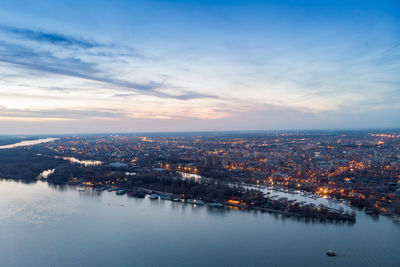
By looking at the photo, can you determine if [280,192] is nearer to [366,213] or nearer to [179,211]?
[366,213]

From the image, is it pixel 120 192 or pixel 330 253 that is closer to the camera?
pixel 330 253

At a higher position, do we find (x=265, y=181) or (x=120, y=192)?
(x=265, y=181)

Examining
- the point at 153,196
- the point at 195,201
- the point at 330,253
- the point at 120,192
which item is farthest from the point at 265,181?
the point at 330,253

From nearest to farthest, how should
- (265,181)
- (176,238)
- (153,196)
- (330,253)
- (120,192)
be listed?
1. (330,253)
2. (176,238)
3. (153,196)
4. (120,192)
5. (265,181)

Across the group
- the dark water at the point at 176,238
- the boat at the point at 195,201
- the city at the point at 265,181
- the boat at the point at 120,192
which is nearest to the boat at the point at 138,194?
the city at the point at 265,181

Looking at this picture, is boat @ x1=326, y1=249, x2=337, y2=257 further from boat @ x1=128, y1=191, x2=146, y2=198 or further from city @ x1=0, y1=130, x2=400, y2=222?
boat @ x1=128, y1=191, x2=146, y2=198

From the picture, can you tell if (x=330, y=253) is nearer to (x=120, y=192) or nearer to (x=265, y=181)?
(x=265, y=181)

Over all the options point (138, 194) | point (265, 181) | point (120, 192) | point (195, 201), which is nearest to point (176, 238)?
point (195, 201)

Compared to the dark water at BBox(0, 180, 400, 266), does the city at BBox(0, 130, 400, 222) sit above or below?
above

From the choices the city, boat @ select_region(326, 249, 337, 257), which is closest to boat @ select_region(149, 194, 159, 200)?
the city

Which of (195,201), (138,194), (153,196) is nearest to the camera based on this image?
(195,201)
